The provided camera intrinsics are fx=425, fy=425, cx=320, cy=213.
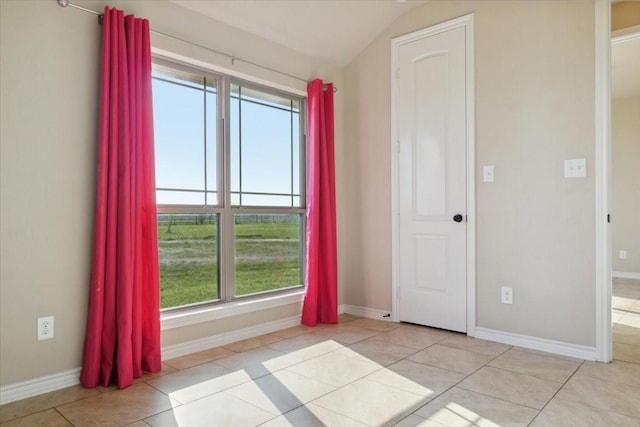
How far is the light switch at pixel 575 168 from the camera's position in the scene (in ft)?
9.09

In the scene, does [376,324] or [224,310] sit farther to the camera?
[376,324]

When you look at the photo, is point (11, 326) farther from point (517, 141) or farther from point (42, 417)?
point (517, 141)

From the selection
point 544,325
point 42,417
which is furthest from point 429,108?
point 42,417

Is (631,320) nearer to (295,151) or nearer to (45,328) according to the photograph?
(295,151)

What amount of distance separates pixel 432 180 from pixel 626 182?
4.56 metres

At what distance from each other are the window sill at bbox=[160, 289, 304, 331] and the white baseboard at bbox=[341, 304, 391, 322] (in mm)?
590

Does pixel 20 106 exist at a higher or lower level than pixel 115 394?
higher

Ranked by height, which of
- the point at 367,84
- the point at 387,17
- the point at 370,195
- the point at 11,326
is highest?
the point at 387,17

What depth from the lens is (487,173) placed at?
319cm

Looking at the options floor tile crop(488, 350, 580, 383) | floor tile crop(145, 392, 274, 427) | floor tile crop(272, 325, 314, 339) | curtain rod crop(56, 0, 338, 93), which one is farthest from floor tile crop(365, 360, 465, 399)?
curtain rod crop(56, 0, 338, 93)

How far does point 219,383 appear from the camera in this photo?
2.36 m

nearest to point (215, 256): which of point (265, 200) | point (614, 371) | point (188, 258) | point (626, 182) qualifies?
point (188, 258)

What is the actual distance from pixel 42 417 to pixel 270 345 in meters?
1.44

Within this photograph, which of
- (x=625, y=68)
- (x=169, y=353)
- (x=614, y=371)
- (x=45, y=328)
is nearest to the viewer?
(x=45, y=328)
